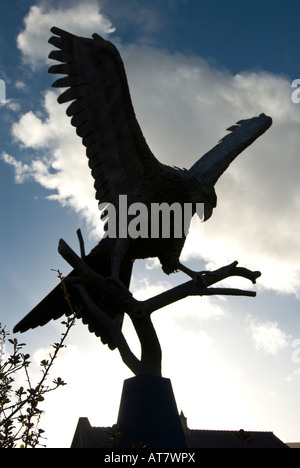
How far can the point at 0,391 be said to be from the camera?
5.63 feet

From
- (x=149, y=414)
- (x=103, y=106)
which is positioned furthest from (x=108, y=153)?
(x=149, y=414)

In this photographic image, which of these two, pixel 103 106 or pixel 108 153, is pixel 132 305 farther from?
pixel 103 106

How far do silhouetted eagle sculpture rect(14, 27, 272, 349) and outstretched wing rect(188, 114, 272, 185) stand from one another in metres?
0.68

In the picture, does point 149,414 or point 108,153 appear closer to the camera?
point 149,414

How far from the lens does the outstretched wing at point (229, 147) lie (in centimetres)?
463

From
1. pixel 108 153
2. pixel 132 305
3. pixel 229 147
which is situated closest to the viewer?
pixel 132 305

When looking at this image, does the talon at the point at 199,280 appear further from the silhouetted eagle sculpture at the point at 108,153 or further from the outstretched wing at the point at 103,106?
the outstretched wing at the point at 103,106

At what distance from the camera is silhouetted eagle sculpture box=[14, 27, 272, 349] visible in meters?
3.74

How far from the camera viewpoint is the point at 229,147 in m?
5.08

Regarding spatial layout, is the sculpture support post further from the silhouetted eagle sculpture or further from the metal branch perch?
the silhouetted eagle sculpture

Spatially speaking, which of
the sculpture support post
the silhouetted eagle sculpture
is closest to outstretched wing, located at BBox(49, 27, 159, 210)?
the silhouetted eagle sculpture

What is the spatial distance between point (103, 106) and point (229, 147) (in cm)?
197

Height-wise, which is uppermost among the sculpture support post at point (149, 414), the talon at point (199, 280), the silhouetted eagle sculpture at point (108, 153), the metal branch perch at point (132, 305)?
the silhouetted eagle sculpture at point (108, 153)

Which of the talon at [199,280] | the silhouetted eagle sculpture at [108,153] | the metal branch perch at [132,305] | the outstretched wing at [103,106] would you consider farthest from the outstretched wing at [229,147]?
the metal branch perch at [132,305]
